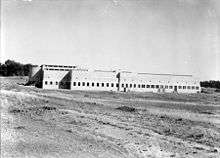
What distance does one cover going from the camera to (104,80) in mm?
77312

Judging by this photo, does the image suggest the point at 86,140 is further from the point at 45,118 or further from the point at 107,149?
the point at 45,118

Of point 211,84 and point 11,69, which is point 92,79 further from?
point 211,84

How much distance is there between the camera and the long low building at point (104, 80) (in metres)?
74.0

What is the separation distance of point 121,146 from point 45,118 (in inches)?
423

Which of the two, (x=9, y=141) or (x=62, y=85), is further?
(x=62, y=85)

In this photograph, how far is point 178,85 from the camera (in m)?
86.9

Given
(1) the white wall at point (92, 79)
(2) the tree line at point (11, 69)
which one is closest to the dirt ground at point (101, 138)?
(1) the white wall at point (92, 79)

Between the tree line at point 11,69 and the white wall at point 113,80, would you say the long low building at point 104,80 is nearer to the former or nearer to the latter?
the white wall at point 113,80

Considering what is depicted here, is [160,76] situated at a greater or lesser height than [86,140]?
greater

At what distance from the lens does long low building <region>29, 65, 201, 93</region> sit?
74.0 metres

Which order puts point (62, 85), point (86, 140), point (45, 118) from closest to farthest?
point (86, 140) < point (45, 118) < point (62, 85)

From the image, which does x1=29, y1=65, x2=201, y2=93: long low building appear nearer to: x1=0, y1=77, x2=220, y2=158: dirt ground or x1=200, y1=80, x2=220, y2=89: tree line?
x1=0, y1=77, x2=220, y2=158: dirt ground

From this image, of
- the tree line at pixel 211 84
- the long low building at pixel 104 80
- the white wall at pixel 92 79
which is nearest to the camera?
the long low building at pixel 104 80

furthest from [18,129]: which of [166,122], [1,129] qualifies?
[166,122]
